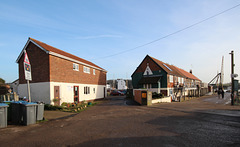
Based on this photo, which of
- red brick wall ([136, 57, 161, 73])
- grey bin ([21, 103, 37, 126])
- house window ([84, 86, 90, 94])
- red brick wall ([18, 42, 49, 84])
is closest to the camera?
grey bin ([21, 103, 37, 126])

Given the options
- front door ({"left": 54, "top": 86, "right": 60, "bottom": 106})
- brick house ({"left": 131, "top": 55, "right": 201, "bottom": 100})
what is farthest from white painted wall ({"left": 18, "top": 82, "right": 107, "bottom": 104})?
brick house ({"left": 131, "top": 55, "right": 201, "bottom": 100})

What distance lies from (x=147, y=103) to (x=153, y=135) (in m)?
10.5

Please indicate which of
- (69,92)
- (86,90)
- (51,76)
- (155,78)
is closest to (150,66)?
(155,78)

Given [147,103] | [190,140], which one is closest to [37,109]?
[190,140]

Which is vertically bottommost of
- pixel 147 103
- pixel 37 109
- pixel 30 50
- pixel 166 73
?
pixel 147 103

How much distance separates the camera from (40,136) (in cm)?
636

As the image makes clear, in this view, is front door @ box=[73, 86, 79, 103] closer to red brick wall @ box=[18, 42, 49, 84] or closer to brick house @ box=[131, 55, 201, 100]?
red brick wall @ box=[18, 42, 49, 84]

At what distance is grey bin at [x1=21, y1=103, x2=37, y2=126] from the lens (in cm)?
838

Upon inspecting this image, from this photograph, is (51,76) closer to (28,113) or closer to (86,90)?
(28,113)

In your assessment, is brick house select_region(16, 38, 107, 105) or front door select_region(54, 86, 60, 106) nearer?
brick house select_region(16, 38, 107, 105)

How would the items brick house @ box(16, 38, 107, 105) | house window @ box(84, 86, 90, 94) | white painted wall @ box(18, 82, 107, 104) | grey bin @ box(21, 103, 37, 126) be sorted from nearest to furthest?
grey bin @ box(21, 103, 37, 126), white painted wall @ box(18, 82, 107, 104), brick house @ box(16, 38, 107, 105), house window @ box(84, 86, 90, 94)

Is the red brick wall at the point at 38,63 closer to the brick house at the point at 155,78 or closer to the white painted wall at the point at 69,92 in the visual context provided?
the white painted wall at the point at 69,92

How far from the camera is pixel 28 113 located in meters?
8.45

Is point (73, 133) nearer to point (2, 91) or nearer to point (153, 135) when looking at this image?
point (153, 135)
